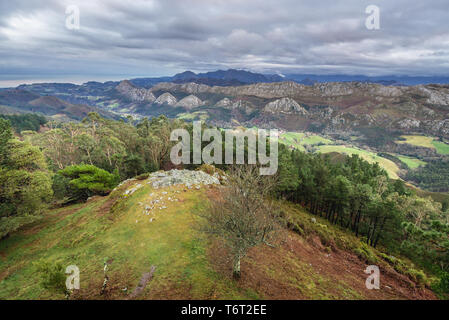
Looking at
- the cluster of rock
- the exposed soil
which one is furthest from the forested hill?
the cluster of rock

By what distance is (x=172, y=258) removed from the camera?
66.8 ft

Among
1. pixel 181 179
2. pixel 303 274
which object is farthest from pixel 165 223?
pixel 303 274

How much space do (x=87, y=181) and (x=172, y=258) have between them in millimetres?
33555

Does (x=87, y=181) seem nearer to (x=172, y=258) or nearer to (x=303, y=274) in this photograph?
(x=172, y=258)

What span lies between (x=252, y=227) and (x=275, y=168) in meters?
38.9

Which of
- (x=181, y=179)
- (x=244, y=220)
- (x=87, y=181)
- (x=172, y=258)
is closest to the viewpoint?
(x=244, y=220)

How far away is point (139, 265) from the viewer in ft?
63.8

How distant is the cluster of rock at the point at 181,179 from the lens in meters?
35.8

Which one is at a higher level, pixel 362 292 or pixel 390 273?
pixel 362 292

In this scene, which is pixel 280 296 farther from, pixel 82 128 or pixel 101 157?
pixel 82 128

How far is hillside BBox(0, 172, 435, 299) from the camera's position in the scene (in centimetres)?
1738

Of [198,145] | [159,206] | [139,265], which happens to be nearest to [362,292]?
[139,265]

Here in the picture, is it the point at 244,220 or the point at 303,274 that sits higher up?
the point at 244,220

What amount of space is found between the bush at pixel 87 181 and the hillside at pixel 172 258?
8.86m
